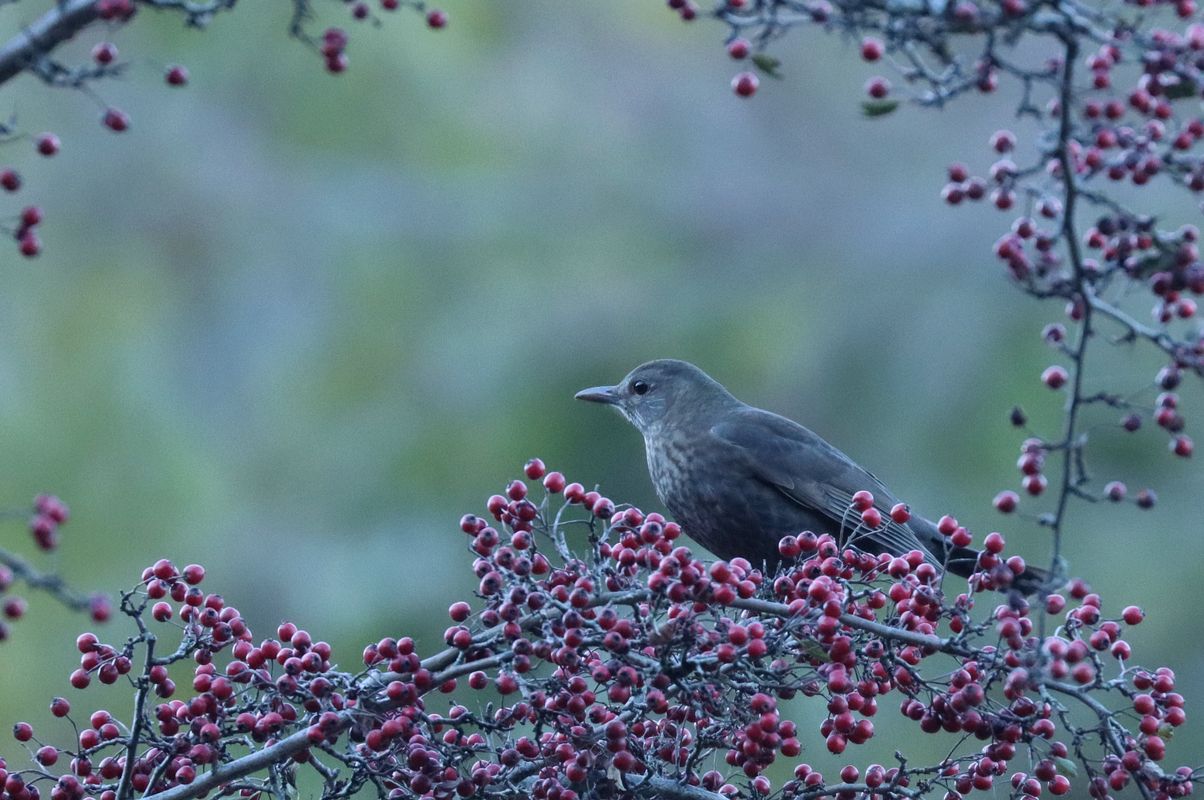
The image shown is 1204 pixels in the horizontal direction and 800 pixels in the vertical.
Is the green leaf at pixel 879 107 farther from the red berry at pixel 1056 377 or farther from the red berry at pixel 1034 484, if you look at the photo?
the red berry at pixel 1034 484

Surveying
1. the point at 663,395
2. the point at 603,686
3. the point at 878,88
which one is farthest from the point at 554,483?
the point at 663,395

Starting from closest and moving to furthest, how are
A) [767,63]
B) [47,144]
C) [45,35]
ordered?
[45,35] → [47,144] → [767,63]

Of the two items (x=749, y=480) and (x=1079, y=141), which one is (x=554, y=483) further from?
(x=749, y=480)

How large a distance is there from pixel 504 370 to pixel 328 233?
2032 millimetres

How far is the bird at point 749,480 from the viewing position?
4.36 meters

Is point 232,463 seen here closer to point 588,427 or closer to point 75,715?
point 75,715

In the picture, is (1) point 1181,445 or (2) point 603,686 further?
(2) point 603,686

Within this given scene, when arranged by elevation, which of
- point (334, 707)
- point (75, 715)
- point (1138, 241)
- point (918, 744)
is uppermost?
point (75, 715)

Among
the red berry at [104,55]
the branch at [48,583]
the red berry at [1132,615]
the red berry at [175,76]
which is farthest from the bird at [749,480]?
the branch at [48,583]

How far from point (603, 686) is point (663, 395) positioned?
2622 mm

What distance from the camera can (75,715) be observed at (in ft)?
26.7

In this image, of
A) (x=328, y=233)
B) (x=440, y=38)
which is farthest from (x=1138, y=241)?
(x=440, y=38)

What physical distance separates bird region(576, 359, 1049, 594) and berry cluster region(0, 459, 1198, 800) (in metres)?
1.80

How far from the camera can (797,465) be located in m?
4.45
